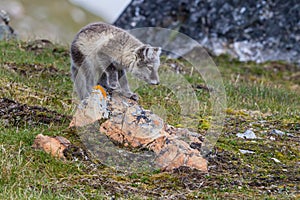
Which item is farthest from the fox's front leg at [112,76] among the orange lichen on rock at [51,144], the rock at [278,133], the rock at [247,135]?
the rock at [278,133]

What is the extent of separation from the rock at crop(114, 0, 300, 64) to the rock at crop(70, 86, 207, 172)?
7.87 metres

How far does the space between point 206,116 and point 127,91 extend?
49.1 inches

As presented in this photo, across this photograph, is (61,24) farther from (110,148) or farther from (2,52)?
(110,148)

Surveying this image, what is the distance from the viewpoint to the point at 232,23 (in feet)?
51.5

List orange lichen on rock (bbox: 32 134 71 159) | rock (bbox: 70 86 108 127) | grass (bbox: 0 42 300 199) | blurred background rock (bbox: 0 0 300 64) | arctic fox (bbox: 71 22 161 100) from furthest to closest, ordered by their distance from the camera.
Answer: blurred background rock (bbox: 0 0 300 64)
arctic fox (bbox: 71 22 161 100)
rock (bbox: 70 86 108 127)
orange lichen on rock (bbox: 32 134 71 159)
grass (bbox: 0 42 300 199)

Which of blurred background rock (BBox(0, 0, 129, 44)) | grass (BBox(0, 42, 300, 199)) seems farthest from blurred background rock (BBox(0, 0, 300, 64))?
blurred background rock (BBox(0, 0, 129, 44))

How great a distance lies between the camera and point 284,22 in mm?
15211

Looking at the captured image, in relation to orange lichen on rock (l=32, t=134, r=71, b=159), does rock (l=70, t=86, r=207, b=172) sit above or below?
above

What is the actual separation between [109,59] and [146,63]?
0.55 metres

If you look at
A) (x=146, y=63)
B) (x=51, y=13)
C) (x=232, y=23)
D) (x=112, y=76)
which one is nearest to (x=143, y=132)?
(x=146, y=63)

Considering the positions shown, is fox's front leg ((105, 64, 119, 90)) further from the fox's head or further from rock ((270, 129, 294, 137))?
rock ((270, 129, 294, 137))

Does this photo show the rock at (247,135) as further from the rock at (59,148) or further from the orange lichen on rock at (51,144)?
the orange lichen on rock at (51,144)

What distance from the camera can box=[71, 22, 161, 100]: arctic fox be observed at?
783cm

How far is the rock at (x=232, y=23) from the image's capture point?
49.4 feet
